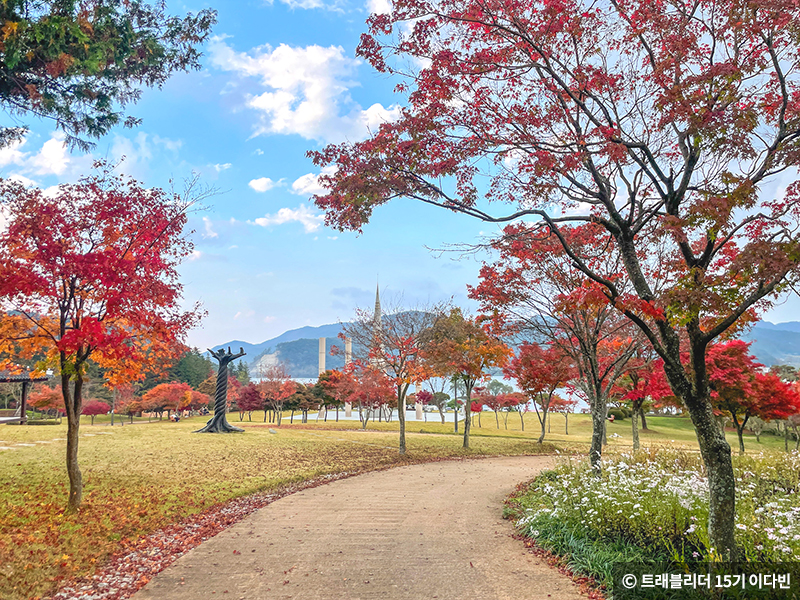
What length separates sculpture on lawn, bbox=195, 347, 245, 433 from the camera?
22531mm

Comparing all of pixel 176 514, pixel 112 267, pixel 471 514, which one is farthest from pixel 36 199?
pixel 471 514

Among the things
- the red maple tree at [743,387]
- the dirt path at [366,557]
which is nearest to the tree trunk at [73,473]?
the dirt path at [366,557]

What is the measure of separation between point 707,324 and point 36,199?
10.3m

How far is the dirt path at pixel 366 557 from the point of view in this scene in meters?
4.47

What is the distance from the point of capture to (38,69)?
6570 millimetres

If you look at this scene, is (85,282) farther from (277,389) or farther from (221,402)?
(277,389)

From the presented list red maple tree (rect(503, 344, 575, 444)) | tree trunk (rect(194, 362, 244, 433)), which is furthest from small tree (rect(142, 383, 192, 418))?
red maple tree (rect(503, 344, 575, 444))

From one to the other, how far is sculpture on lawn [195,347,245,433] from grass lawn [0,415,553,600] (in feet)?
9.41

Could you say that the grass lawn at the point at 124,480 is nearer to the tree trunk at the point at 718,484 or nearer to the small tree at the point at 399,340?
the small tree at the point at 399,340

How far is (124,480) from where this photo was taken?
9836mm

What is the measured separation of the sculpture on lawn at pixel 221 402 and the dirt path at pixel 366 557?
15.7 m

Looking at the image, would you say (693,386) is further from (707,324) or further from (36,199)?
(36,199)

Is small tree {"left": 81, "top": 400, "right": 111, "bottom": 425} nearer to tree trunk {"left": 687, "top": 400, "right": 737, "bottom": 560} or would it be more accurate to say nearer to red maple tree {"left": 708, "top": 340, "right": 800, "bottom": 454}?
red maple tree {"left": 708, "top": 340, "right": 800, "bottom": 454}

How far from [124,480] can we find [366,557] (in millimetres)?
7409
